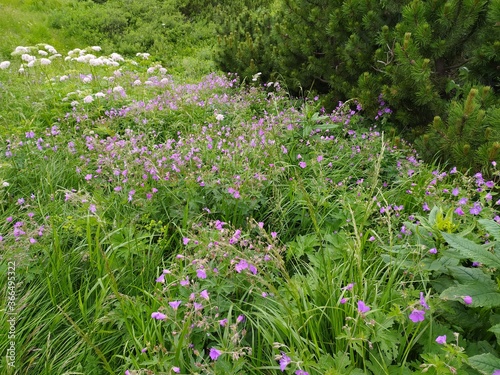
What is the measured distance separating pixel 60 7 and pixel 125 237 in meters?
14.5

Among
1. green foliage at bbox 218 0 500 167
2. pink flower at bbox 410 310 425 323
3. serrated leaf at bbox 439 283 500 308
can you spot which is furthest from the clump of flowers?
green foliage at bbox 218 0 500 167

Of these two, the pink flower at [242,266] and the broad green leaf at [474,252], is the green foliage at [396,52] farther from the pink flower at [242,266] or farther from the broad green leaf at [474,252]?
the pink flower at [242,266]

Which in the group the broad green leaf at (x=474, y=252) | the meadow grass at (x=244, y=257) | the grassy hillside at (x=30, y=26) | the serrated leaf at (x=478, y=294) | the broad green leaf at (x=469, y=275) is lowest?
the grassy hillside at (x=30, y=26)

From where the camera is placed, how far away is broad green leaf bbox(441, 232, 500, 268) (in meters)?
1.48

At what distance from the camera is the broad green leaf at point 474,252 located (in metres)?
1.48

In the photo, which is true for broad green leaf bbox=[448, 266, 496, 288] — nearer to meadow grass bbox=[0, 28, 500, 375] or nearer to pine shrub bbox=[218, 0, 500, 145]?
meadow grass bbox=[0, 28, 500, 375]

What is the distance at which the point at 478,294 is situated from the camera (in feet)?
4.76

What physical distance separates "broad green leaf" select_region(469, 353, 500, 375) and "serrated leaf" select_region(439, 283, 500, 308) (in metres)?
0.20

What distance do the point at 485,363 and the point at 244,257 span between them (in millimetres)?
1009

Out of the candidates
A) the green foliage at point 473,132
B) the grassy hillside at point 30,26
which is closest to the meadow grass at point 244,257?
the green foliage at point 473,132

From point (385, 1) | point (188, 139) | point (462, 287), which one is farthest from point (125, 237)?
point (385, 1)

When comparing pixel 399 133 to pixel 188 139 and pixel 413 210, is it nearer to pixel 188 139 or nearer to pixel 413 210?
pixel 413 210

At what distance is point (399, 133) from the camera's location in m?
3.94

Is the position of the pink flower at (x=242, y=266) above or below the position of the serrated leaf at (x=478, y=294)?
below
